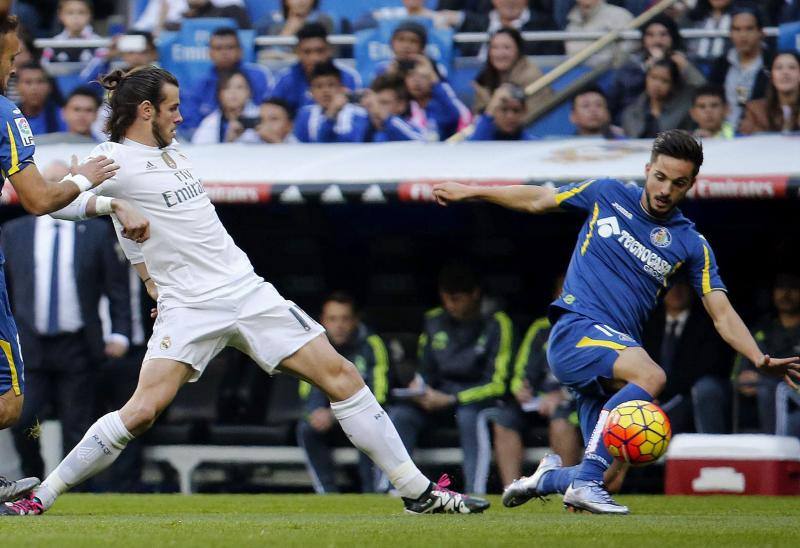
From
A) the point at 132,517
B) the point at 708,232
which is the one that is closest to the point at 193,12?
the point at 708,232

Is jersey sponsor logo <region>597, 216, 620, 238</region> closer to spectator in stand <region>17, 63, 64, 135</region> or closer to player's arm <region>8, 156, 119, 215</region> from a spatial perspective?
player's arm <region>8, 156, 119, 215</region>

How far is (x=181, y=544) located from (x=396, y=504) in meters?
3.40

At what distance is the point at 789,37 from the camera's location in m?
11.8

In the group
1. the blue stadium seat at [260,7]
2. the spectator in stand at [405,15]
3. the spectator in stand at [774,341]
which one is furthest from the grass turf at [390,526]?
the blue stadium seat at [260,7]

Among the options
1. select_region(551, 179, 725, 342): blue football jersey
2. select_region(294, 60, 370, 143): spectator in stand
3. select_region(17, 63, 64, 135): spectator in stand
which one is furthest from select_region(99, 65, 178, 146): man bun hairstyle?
select_region(17, 63, 64, 135): spectator in stand

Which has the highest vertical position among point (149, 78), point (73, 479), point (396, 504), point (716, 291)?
point (149, 78)

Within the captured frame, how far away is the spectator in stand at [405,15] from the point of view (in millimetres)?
13016

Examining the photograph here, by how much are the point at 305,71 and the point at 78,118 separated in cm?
189

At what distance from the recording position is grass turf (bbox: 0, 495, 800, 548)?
18.7ft

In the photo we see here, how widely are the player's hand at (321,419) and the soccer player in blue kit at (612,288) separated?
12.0 feet

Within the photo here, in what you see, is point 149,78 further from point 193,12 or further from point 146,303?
point 193,12

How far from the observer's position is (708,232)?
39.5ft

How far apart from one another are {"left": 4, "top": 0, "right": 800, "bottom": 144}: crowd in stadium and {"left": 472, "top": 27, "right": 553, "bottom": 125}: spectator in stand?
0.04 ft

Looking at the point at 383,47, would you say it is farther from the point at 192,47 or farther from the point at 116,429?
the point at 116,429
